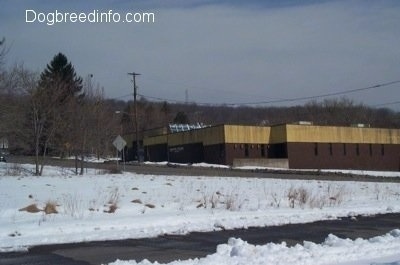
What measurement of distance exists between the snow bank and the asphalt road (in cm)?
88

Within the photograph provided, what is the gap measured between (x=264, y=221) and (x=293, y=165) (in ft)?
159

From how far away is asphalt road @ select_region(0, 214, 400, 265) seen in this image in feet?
33.2

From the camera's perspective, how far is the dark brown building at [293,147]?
2506 inches

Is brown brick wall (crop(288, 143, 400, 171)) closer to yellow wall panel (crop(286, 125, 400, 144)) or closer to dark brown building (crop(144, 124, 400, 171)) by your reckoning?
dark brown building (crop(144, 124, 400, 171))

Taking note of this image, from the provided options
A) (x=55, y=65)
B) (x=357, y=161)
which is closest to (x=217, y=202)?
(x=357, y=161)

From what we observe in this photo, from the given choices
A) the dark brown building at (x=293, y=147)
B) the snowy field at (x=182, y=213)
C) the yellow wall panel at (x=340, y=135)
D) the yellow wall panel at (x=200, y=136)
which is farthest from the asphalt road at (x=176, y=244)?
the yellow wall panel at (x=340, y=135)

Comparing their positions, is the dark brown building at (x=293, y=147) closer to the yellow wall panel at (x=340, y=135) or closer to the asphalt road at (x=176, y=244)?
the yellow wall panel at (x=340, y=135)

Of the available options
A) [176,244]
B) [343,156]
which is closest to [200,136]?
[343,156]

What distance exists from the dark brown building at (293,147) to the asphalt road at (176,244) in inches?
1791

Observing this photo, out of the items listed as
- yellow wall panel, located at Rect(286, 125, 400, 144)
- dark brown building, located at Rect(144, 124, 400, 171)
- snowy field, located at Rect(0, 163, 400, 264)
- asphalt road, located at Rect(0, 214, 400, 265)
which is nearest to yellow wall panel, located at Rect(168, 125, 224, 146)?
dark brown building, located at Rect(144, 124, 400, 171)

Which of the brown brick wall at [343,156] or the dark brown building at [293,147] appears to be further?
the brown brick wall at [343,156]

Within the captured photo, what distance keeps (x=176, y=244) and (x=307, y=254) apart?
10.8 ft

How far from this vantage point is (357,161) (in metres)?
68.6

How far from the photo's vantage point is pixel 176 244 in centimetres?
1201
